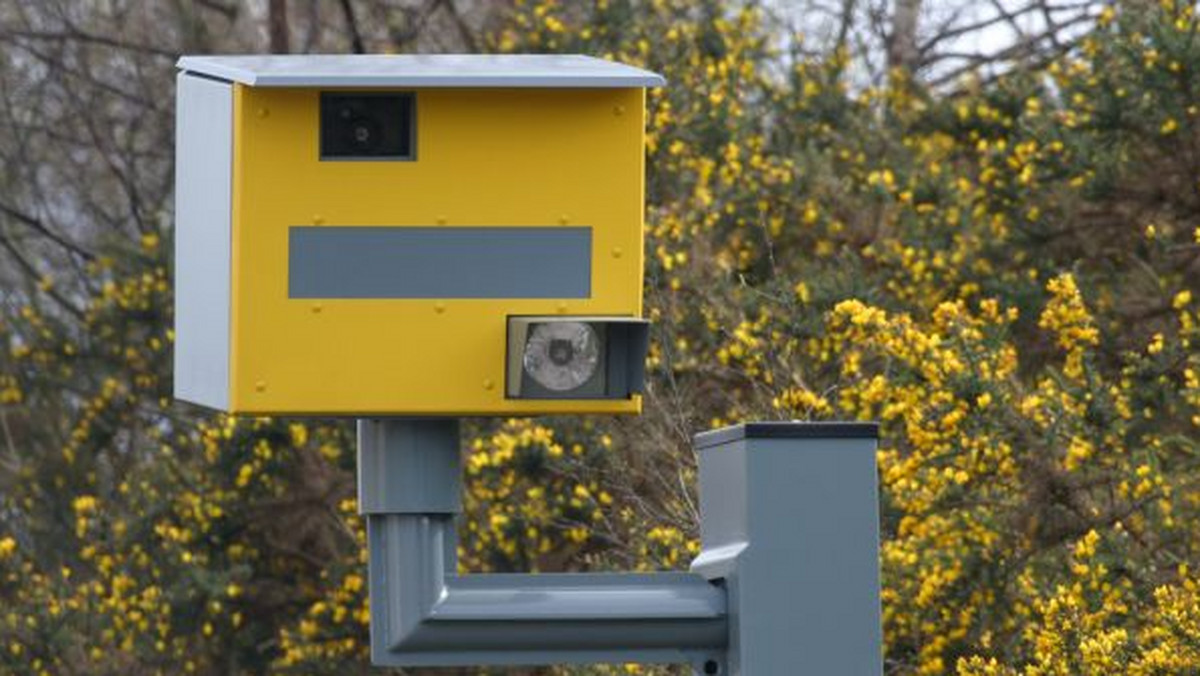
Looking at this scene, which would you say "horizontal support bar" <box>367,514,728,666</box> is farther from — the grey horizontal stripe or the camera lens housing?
the camera lens housing

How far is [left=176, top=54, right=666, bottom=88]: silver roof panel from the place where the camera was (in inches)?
123

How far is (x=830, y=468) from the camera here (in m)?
3.17

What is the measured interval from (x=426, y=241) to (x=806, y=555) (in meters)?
A: 0.59

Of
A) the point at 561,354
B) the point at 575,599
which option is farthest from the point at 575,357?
the point at 575,599

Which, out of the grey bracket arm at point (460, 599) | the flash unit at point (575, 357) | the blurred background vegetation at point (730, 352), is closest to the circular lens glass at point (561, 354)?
the flash unit at point (575, 357)

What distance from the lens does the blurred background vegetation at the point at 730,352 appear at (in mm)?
6941

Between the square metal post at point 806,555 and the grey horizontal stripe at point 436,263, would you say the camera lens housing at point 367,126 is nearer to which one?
the grey horizontal stripe at point 436,263

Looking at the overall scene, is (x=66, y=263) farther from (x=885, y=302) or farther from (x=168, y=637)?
(x=885, y=302)

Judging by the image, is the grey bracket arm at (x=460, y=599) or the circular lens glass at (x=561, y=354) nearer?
the circular lens glass at (x=561, y=354)

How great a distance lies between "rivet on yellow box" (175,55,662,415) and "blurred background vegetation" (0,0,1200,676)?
8.28 ft

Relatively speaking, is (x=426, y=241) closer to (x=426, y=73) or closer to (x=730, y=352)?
(x=426, y=73)

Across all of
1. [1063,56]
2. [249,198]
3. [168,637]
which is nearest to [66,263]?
[168,637]

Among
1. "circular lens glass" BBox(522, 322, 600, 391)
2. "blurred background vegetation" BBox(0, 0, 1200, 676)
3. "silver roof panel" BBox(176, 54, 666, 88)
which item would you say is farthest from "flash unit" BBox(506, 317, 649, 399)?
"blurred background vegetation" BBox(0, 0, 1200, 676)

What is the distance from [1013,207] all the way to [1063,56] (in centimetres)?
113
